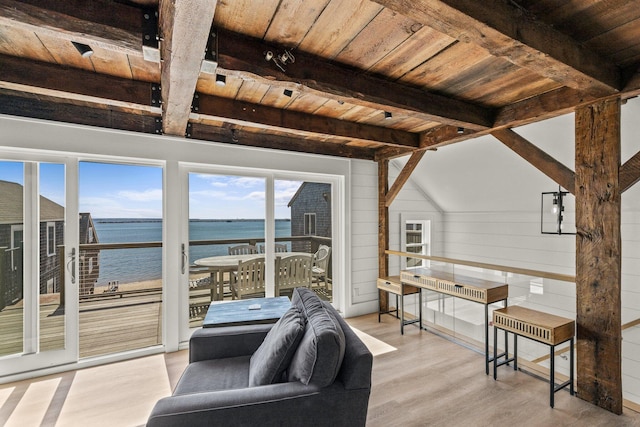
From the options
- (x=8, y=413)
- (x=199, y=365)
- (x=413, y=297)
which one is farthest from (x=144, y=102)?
(x=413, y=297)

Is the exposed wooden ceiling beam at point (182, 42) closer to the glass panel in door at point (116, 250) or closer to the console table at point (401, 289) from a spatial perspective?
the glass panel in door at point (116, 250)

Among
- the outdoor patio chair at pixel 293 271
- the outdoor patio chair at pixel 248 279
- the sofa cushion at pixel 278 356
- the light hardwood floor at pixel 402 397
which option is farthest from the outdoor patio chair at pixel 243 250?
the sofa cushion at pixel 278 356

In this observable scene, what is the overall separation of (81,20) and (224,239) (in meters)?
2.56

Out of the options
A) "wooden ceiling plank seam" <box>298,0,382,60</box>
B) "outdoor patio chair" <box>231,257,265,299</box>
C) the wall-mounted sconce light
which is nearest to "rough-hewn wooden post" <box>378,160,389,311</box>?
"outdoor patio chair" <box>231,257,265,299</box>

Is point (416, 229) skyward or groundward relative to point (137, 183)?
groundward

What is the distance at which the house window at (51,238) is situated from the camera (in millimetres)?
2818

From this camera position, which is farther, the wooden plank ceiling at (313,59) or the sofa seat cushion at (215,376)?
the sofa seat cushion at (215,376)

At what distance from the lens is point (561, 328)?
2.31 m

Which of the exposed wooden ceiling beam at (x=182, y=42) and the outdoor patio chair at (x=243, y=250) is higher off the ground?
the exposed wooden ceiling beam at (x=182, y=42)

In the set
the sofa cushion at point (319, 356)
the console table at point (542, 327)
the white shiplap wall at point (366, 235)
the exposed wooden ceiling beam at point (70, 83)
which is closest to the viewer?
the sofa cushion at point (319, 356)

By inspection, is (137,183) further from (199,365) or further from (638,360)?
(638,360)

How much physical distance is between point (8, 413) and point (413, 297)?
A: 409 cm

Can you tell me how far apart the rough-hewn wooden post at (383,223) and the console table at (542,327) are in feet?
6.12

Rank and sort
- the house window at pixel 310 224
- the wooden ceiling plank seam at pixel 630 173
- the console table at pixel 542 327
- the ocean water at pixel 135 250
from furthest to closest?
the house window at pixel 310 224 → the ocean water at pixel 135 250 → the console table at pixel 542 327 → the wooden ceiling plank seam at pixel 630 173
